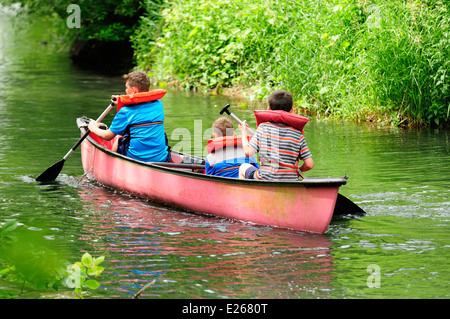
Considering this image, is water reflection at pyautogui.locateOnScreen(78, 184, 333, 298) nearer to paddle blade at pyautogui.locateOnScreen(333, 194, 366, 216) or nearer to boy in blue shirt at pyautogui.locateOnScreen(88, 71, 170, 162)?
paddle blade at pyautogui.locateOnScreen(333, 194, 366, 216)

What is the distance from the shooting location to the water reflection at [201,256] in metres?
5.06

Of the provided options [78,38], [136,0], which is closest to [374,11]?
[136,0]

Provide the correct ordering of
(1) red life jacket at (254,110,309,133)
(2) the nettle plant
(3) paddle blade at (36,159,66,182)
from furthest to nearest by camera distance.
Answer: (3) paddle blade at (36,159,66,182), (1) red life jacket at (254,110,309,133), (2) the nettle plant

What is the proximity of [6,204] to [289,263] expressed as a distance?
11.1 ft

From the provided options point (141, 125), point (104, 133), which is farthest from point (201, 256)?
point (104, 133)

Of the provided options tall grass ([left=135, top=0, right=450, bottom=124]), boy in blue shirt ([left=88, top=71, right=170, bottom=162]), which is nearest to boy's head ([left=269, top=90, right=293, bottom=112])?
boy in blue shirt ([left=88, top=71, right=170, bottom=162])

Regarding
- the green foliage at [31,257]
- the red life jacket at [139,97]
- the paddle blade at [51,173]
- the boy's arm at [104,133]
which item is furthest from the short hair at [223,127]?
the green foliage at [31,257]

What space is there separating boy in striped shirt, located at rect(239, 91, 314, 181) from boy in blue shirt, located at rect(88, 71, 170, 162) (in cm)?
171

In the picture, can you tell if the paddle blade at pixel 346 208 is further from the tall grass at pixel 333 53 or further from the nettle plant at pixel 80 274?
the tall grass at pixel 333 53

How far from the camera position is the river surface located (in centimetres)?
511

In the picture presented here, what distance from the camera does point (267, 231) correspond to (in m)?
6.48

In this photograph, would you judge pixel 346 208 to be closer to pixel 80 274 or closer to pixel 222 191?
pixel 222 191

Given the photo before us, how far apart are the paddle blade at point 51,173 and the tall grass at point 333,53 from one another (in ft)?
16.5
